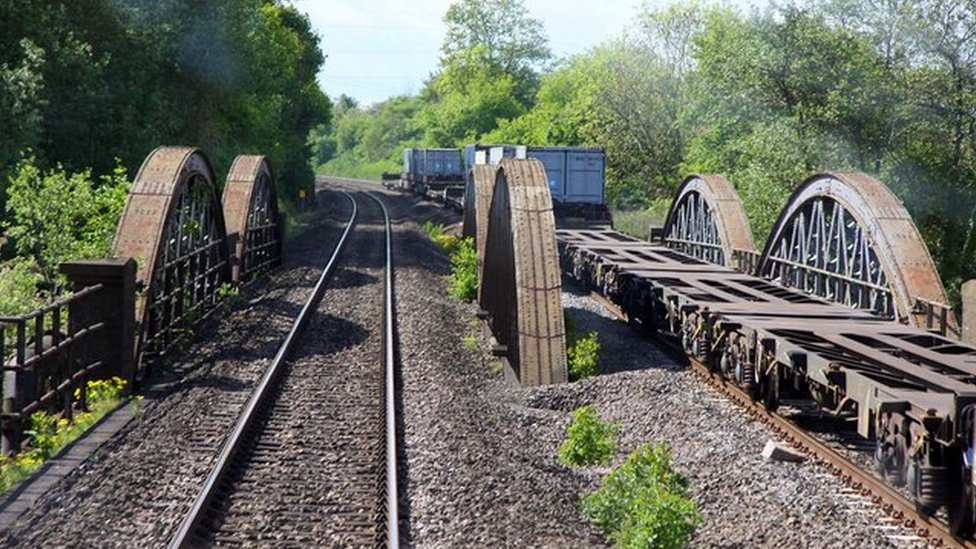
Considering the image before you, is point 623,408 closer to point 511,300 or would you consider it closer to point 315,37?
point 511,300

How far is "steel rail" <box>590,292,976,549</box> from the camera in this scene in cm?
885

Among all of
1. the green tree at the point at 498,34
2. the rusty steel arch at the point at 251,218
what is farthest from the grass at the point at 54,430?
the green tree at the point at 498,34

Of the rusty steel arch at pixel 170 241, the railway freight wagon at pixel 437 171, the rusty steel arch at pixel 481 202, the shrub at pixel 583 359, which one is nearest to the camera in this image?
the rusty steel arch at pixel 170 241

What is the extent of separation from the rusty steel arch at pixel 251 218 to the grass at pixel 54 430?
1018 centimetres

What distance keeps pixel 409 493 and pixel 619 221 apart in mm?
37435

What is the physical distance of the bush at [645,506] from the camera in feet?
27.8

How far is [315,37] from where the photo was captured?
2739 inches

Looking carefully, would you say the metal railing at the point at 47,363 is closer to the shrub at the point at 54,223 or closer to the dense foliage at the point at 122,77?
the shrub at the point at 54,223

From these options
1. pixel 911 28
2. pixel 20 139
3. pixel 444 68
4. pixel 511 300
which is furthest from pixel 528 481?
pixel 444 68

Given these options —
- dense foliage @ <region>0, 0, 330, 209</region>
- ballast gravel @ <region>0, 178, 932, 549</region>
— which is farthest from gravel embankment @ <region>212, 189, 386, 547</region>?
dense foliage @ <region>0, 0, 330, 209</region>

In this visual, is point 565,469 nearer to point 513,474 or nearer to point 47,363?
point 513,474

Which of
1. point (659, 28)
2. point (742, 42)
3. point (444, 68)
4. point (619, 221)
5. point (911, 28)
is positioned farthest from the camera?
point (444, 68)

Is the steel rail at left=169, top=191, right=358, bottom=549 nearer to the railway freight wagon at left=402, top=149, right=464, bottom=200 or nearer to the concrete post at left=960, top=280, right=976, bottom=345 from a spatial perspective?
the concrete post at left=960, top=280, right=976, bottom=345

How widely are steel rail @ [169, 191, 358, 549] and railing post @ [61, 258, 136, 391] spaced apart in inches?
60.7
